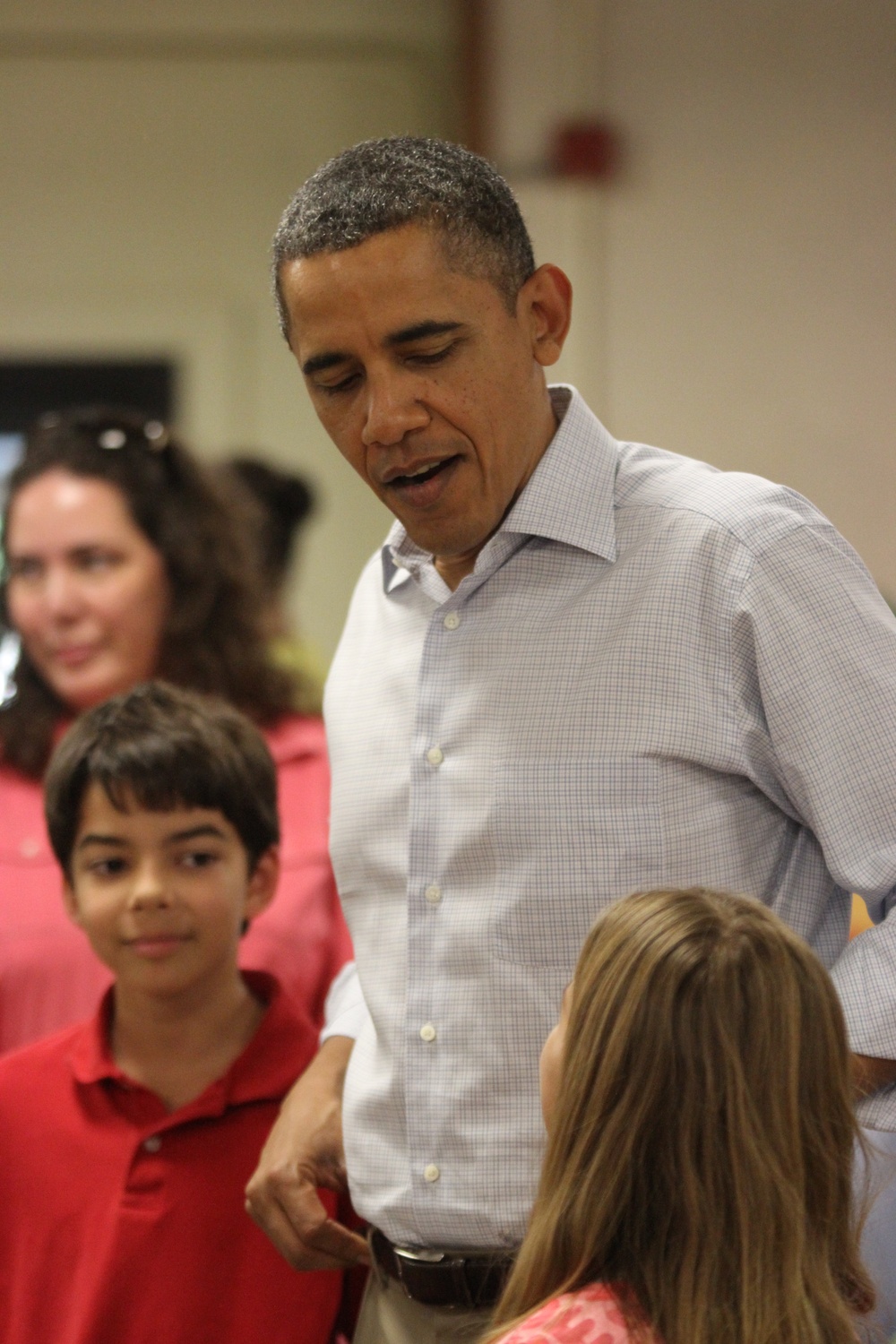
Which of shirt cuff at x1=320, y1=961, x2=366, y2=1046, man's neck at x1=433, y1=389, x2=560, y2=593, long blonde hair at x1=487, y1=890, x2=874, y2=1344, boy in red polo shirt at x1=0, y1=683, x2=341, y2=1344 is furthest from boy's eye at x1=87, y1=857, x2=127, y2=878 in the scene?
long blonde hair at x1=487, y1=890, x2=874, y2=1344

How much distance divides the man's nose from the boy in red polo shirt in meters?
0.64

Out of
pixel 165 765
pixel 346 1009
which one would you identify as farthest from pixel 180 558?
pixel 346 1009

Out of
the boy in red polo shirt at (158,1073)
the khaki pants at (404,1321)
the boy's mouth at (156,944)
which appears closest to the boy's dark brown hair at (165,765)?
the boy in red polo shirt at (158,1073)

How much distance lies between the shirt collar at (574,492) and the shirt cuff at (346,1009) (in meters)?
0.47

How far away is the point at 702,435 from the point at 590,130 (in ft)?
2.82

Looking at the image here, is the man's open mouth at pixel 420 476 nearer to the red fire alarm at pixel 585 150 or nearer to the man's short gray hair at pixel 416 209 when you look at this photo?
the man's short gray hair at pixel 416 209

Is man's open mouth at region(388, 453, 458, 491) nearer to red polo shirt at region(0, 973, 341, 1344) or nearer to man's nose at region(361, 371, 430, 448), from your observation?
man's nose at region(361, 371, 430, 448)

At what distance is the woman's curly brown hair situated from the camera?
2.40 metres

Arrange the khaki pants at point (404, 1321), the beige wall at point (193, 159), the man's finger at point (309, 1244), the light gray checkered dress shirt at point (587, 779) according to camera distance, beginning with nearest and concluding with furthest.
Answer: the light gray checkered dress shirt at point (587, 779) → the khaki pants at point (404, 1321) → the man's finger at point (309, 1244) → the beige wall at point (193, 159)

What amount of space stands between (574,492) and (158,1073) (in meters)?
A: 0.83

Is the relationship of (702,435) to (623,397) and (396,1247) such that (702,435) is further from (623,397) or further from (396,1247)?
(396,1247)

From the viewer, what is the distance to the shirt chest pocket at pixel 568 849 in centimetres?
122

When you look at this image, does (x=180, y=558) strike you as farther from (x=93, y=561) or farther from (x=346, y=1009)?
(x=346, y=1009)

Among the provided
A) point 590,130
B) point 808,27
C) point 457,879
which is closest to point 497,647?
point 457,879
